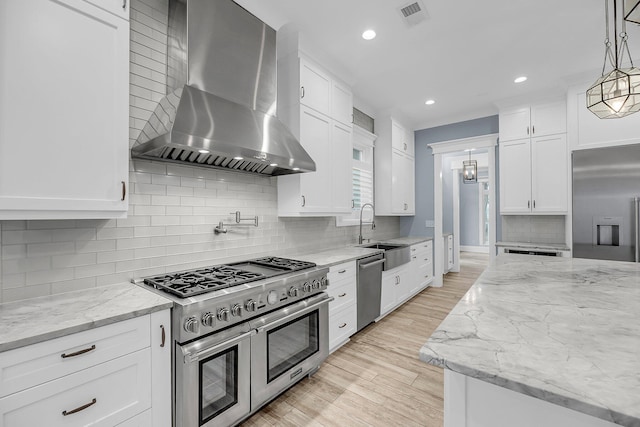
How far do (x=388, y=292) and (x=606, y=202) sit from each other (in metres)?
2.72

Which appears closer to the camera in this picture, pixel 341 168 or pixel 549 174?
pixel 341 168

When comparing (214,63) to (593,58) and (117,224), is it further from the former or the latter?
(593,58)

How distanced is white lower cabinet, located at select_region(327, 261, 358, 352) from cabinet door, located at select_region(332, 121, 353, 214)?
0.73m

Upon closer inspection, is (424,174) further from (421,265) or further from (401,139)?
(421,265)

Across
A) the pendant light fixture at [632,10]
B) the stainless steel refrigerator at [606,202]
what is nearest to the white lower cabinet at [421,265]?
the stainless steel refrigerator at [606,202]

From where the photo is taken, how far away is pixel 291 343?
84.7 inches

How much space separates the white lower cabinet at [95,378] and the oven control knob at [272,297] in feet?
2.04

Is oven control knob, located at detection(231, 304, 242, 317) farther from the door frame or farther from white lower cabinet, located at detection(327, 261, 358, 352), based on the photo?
the door frame

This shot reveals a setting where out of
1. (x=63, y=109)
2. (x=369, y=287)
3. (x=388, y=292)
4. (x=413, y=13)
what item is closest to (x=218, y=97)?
(x=63, y=109)

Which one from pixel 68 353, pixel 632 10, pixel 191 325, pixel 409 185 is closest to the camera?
pixel 632 10

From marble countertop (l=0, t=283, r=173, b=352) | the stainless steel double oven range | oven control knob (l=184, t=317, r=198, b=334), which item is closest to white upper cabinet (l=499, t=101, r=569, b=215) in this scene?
the stainless steel double oven range

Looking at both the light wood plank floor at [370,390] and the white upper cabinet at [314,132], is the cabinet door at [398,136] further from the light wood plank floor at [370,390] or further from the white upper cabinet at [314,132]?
the light wood plank floor at [370,390]

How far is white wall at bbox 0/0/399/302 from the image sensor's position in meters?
1.52

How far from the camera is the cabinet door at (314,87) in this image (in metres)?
2.79
